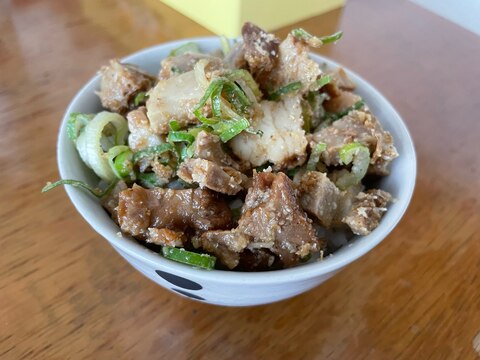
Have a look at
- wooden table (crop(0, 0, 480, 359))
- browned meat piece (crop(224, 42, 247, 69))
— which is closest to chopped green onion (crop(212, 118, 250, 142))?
browned meat piece (crop(224, 42, 247, 69))

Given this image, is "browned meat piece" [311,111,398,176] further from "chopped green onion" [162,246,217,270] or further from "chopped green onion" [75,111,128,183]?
"chopped green onion" [75,111,128,183]

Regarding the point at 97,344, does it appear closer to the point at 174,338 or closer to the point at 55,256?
the point at 174,338

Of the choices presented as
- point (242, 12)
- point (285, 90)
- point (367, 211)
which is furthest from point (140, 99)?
point (242, 12)

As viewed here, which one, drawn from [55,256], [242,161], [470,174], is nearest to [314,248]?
[242,161]

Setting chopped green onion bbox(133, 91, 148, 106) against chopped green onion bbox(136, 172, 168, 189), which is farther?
chopped green onion bbox(133, 91, 148, 106)

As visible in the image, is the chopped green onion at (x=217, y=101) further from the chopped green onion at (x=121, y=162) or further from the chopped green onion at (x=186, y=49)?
the chopped green onion at (x=186, y=49)

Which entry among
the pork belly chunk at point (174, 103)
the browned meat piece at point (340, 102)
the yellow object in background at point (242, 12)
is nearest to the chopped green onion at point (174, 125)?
the pork belly chunk at point (174, 103)

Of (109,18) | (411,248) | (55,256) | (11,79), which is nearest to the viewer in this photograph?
(55,256)
